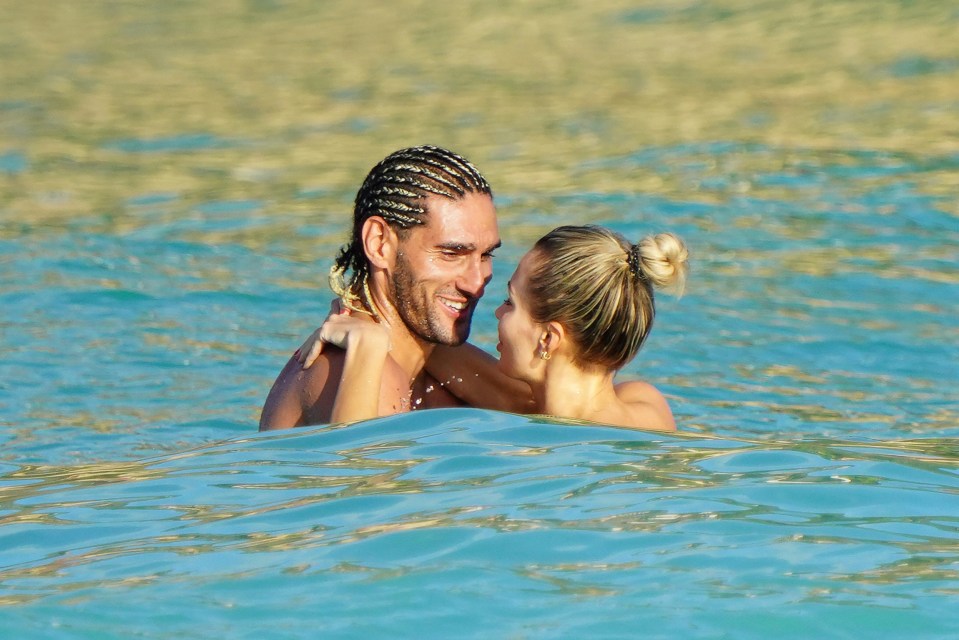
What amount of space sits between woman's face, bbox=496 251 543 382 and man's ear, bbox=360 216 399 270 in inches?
19.7

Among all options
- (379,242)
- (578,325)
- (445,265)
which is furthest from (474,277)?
(578,325)

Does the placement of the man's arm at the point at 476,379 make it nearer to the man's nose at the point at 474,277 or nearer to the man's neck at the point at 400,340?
the man's neck at the point at 400,340

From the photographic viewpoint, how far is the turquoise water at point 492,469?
3.89 meters

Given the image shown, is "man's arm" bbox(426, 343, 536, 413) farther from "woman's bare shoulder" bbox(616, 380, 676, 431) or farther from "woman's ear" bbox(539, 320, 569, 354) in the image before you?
"woman's ear" bbox(539, 320, 569, 354)

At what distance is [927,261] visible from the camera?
9.77 metres

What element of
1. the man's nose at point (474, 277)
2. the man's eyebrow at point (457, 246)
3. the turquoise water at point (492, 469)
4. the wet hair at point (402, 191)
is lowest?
the turquoise water at point (492, 469)

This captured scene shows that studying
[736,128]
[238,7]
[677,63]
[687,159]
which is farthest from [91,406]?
[238,7]

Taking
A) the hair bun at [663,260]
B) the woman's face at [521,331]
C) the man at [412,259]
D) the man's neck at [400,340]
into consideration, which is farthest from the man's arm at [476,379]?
the hair bun at [663,260]

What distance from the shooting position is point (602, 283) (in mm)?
5641

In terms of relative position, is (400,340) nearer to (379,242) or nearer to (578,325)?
(379,242)

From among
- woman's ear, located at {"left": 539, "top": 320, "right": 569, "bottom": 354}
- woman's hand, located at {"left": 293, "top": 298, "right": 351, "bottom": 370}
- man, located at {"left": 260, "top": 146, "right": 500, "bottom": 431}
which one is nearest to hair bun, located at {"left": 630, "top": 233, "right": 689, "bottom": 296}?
woman's ear, located at {"left": 539, "top": 320, "right": 569, "bottom": 354}

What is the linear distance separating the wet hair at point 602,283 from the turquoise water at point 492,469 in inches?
15.9

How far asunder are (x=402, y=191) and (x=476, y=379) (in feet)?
3.18

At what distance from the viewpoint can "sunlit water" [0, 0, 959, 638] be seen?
4004 mm
